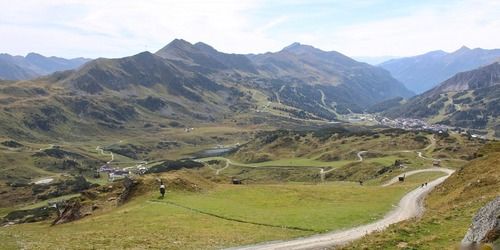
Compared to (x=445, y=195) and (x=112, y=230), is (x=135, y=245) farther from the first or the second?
(x=445, y=195)

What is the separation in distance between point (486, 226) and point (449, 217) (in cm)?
2007

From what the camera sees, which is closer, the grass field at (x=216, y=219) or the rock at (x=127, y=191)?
the grass field at (x=216, y=219)

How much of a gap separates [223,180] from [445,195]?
43337 millimetres

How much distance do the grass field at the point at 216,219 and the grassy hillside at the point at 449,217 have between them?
915cm

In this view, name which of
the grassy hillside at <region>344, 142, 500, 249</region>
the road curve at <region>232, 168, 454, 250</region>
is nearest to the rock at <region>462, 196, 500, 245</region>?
the grassy hillside at <region>344, 142, 500, 249</region>

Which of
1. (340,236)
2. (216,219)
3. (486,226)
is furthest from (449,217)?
(216,219)

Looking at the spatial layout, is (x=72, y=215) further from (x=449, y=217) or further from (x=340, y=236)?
(x=449, y=217)

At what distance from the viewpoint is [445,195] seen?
2689 inches

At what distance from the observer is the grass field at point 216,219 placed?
4534 cm

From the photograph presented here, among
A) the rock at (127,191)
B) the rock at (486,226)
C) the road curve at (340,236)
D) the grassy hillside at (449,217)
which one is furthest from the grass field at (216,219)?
the rock at (486,226)

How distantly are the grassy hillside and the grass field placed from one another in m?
9.15

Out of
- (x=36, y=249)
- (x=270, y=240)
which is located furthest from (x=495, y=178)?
(x=36, y=249)

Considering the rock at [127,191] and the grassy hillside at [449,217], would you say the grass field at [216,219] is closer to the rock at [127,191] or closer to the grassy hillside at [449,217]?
the rock at [127,191]

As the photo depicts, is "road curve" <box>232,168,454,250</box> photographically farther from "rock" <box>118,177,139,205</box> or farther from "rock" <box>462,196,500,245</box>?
"rock" <box>118,177,139,205</box>
